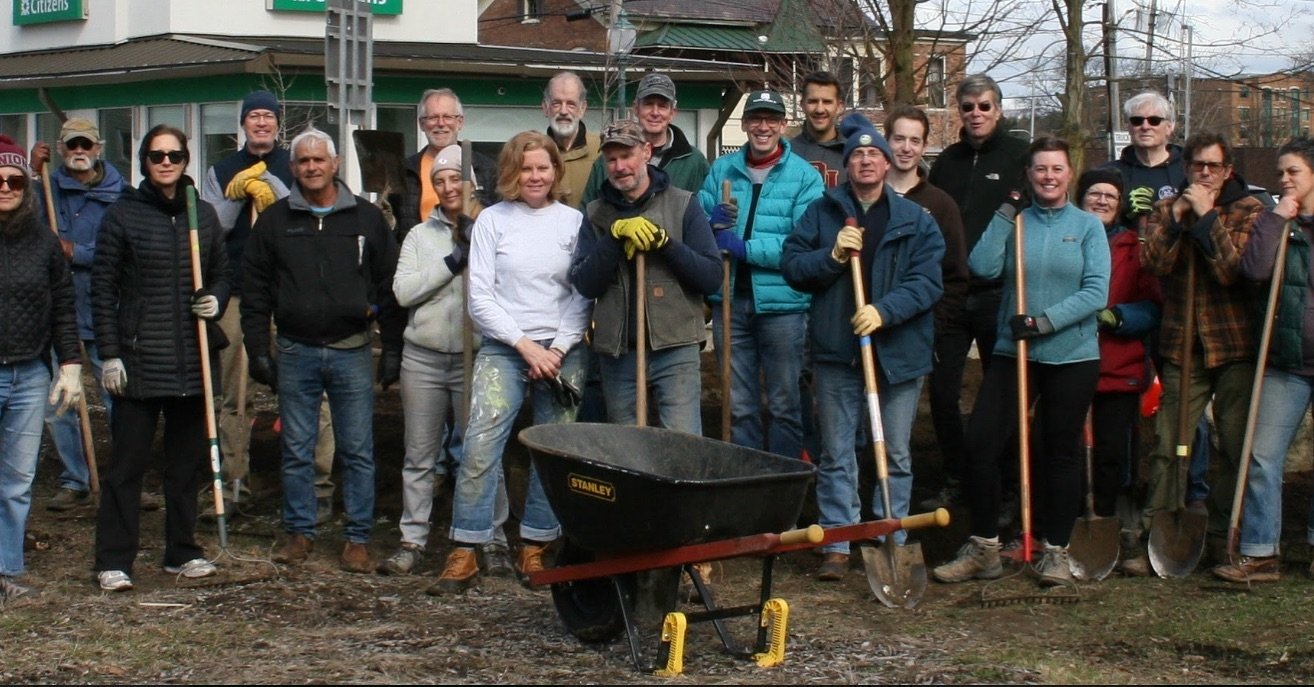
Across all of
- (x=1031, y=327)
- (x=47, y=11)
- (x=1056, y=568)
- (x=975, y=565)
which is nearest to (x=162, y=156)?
(x=1031, y=327)

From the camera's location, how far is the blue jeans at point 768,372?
7.05 metres

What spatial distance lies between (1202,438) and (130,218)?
509cm

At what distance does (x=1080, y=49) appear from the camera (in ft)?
52.9

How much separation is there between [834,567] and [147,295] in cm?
315

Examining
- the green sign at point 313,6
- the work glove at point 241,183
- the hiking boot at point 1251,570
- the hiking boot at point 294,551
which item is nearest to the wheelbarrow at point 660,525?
the hiking boot at point 294,551

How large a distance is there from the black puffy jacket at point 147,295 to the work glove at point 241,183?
0.85m

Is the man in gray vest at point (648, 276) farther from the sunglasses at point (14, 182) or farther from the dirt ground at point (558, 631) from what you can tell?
the sunglasses at point (14, 182)

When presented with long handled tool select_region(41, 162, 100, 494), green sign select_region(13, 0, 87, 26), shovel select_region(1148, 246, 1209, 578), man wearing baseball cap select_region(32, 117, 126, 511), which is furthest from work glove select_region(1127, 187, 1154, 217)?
green sign select_region(13, 0, 87, 26)

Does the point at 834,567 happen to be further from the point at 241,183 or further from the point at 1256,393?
the point at 241,183

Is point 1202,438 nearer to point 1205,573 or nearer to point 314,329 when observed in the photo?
point 1205,573

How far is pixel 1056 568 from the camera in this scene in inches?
259

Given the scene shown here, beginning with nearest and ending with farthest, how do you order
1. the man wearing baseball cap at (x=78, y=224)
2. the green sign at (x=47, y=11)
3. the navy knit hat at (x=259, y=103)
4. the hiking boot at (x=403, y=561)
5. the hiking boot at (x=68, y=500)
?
the hiking boot at (x=403, y=561)
the navy knit hat at (x=259, y=103)
the man wearing baseball cap at (x=78, y=224)
the hiking boot at (x=68, y=500)
the green sign at (x=47, y=11)

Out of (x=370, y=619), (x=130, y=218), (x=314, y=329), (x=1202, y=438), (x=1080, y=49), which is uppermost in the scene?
(x=1080, y=49)

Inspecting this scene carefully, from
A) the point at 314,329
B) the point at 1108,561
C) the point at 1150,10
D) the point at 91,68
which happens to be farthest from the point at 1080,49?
the point at 91,68
